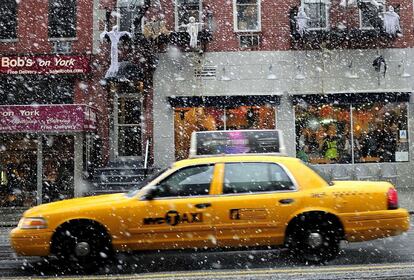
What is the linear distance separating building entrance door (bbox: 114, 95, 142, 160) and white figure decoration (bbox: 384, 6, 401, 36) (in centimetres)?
964

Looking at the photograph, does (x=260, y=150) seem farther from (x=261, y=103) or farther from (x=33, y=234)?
(x=261, y=103)

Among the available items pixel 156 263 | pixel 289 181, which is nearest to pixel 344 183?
pixel 289 181

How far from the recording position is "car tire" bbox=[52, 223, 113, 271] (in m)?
6.41

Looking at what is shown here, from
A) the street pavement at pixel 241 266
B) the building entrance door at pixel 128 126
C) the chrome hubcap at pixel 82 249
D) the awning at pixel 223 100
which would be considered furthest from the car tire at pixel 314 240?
the building entrance door at pixel 128 126

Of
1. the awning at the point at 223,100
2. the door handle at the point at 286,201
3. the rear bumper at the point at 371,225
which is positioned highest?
the awning at the point at 223,100

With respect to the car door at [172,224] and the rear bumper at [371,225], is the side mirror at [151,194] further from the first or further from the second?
the rear bumper at [371,225]

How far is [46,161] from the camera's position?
16953 mm

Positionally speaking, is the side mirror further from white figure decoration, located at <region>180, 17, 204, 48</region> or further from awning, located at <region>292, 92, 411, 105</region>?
awning, located at <region>292, 92, 411, 105</region>

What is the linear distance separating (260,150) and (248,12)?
11661mm

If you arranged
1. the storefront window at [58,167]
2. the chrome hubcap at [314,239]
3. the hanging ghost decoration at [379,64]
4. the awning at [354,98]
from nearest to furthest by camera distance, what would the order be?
the chrome hubcap at [314,239], the storefront window at [58,167], the hanging ghost decoration at [379,64], the awning at [354,98]

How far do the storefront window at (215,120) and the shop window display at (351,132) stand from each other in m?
1.34

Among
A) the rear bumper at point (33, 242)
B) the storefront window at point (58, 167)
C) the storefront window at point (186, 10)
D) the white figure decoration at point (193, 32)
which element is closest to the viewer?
the rear bumper at point (33, 242)

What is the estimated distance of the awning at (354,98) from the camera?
693 inches

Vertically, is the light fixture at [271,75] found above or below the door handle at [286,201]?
above
